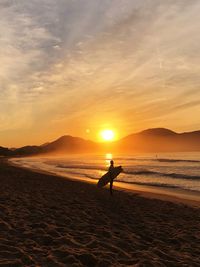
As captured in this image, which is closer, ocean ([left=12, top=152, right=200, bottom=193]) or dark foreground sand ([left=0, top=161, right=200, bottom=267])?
dark foreground sand ([left=0, top=161, right=200, bottom=267])

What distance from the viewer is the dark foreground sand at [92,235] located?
18.9 ft

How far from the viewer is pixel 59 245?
6434mm

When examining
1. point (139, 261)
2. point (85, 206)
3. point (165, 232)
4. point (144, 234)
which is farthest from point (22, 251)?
point (85, 206)

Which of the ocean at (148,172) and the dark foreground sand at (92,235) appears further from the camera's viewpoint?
the ocean at (148,172)

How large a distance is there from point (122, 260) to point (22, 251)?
81.4 inches

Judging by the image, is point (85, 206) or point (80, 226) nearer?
point (80, 226)

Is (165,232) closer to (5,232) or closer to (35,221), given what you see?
(35,221)

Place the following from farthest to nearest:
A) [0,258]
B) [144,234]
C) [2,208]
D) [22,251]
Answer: [2,208] → [144,234] → [22,251] → [0,258]

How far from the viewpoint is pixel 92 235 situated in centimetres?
755

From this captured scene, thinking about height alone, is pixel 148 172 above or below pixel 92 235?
above

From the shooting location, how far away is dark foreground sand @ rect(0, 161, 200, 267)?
18.9 ft

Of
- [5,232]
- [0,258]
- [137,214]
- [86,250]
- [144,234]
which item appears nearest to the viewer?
[0,258]

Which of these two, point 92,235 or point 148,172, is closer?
point 92,235

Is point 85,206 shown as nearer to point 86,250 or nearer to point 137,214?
point 137,214
